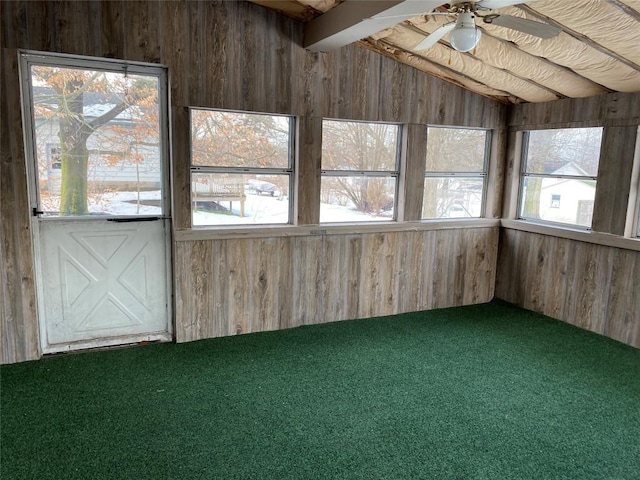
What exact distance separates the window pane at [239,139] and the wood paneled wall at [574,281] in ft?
9.78

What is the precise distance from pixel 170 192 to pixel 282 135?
1.15m

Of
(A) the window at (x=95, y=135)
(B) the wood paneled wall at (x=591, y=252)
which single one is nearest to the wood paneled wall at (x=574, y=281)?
(B) the wood paneled wall at (x=591, y=252)

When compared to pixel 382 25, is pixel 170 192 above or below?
below

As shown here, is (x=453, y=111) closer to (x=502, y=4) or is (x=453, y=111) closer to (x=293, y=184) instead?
(x=293, y=184)

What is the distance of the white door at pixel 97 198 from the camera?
142 inches

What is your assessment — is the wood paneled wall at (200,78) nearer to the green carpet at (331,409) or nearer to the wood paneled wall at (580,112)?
the green carpet at (331,409)

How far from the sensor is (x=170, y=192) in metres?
4.02

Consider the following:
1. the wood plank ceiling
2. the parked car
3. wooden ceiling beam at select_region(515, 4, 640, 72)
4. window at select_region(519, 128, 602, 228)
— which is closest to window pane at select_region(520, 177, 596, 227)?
window at select_region(519, 128, 602, 228)

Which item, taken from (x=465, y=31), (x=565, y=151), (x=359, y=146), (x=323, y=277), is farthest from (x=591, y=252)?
(x=465, y=31)

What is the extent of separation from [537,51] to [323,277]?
2724mm

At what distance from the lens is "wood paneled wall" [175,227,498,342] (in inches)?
164

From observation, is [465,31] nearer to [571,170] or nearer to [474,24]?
[474,24]

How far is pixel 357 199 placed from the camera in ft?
15.7

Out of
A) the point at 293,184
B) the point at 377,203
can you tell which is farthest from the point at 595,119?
the point at 293,184
